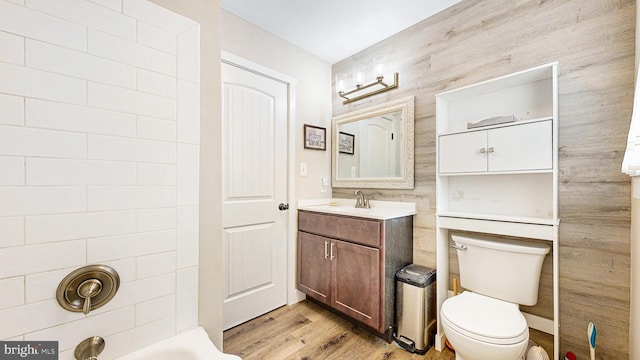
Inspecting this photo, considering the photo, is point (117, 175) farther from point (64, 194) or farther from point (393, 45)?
point (393, 45)

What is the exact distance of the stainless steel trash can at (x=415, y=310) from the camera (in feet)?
5.52

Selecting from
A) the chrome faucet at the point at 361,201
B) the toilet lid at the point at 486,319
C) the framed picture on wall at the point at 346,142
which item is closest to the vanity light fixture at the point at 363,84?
the framed picture on wall at the point at 346,142

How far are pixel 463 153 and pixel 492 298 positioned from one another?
2.98 ft

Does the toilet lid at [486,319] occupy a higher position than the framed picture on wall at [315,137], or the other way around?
the framed picture on wall at [315,137]

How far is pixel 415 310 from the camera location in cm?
170

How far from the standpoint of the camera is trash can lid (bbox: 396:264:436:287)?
171 centimetres

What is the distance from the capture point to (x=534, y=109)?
5.17 feet

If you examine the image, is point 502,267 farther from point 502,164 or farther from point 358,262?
point 358,262

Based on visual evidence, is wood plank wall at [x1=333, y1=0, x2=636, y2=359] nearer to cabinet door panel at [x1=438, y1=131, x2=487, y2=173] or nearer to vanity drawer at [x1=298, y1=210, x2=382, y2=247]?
cabinet door panel at [x1=438, y1=131, x2=487, y2=173]

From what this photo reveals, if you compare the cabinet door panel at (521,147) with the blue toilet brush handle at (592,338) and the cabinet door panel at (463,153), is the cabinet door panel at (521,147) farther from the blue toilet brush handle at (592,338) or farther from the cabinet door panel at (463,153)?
the blue toilet brush handle at (592,338)

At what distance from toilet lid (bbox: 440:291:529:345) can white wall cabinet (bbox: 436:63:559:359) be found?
0.76ft

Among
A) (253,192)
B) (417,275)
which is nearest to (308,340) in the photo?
(417,275)

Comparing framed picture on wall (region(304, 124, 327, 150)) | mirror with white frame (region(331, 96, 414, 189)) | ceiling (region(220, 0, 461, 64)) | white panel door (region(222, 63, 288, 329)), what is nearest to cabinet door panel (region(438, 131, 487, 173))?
mirror with white frame (region(331, 96, 414, 189))

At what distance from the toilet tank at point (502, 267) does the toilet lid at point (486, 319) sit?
0.07 metres
